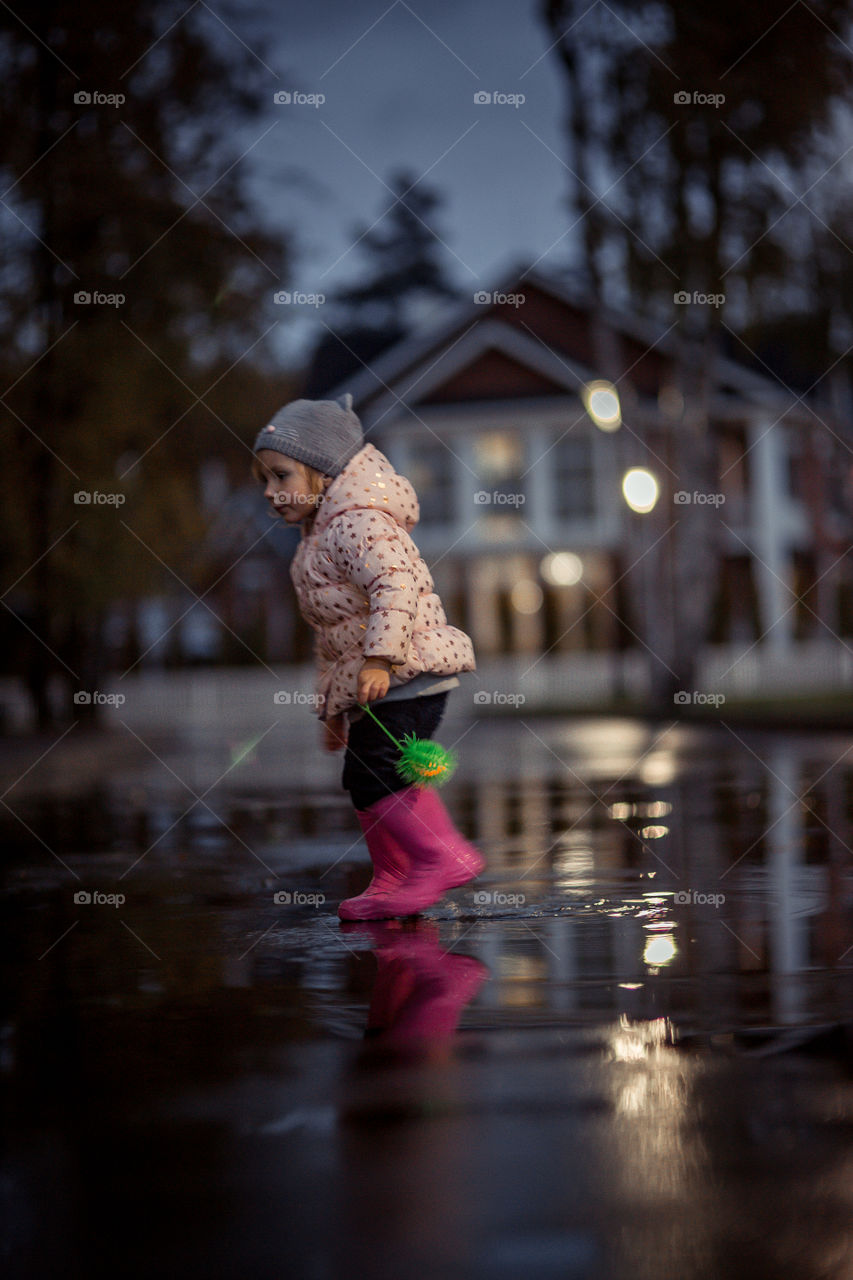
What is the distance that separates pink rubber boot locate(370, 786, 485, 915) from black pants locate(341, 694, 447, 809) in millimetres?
48

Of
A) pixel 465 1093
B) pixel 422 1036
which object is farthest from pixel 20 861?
pixel 465 1093

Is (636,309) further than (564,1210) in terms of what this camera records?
Yes

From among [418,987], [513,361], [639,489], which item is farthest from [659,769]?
[513,361]

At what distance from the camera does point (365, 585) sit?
636cm

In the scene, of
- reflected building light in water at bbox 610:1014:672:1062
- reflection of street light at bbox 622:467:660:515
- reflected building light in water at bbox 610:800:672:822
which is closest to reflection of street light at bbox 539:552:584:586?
reflection of street light at bbox 622:467:660:515

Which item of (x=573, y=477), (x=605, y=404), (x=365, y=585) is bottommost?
(x=365, y=585)

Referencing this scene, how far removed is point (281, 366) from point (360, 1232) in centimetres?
2807

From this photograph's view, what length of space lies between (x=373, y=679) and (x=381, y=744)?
421 millimetres

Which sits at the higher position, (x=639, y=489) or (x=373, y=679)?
(x=639, y=489)

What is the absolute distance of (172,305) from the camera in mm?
22625

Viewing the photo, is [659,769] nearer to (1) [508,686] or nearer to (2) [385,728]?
(2) [385,728]

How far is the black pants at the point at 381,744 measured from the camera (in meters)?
6.52

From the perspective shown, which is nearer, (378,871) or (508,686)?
(378,871)

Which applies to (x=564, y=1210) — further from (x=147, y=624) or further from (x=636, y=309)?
(x=147, y=624)
